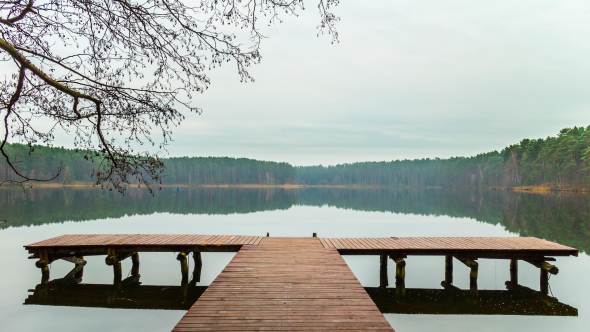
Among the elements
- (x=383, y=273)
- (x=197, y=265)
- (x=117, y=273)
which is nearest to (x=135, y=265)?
(x=117, y=273)

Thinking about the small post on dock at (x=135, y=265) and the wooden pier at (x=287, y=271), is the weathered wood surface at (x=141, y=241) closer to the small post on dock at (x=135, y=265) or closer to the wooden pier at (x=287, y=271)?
the wooden pier at (x=287, y=271)

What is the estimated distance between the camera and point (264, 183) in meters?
132

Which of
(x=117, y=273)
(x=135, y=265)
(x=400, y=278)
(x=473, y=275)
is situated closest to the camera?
(x=400, y=278)

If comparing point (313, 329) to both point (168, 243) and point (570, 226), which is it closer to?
point (168, 243)

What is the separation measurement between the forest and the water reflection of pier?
31.7 metres

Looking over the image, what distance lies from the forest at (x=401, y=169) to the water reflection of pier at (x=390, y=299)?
31696 mm

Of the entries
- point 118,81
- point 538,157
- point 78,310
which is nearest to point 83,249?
point 78,310

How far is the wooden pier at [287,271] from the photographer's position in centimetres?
500

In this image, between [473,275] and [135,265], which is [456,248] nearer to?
[473,275]

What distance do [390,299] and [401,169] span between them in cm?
13774

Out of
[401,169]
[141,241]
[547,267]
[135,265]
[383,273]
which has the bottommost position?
[135,265]

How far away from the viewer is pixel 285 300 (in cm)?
582

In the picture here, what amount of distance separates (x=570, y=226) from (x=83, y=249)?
27485 millimetres

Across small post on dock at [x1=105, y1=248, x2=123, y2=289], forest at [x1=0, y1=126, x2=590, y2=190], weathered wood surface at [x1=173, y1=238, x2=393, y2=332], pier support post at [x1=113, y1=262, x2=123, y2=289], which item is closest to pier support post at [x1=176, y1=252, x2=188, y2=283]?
small post on dock at [x1=105, y1=248, x2=123, y2=289]
